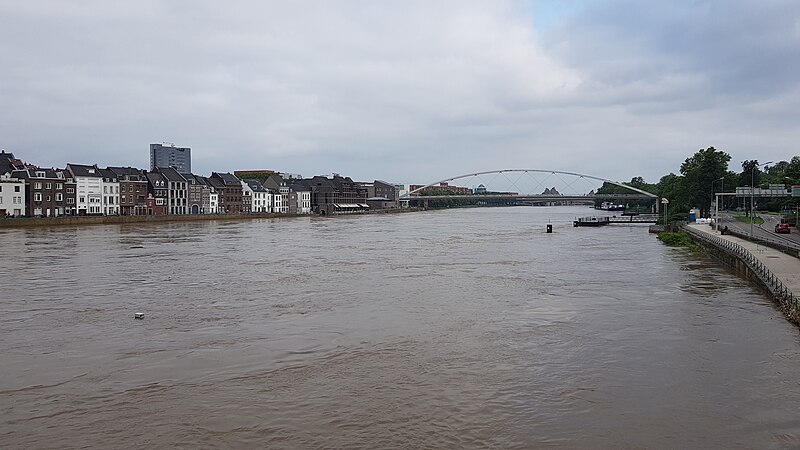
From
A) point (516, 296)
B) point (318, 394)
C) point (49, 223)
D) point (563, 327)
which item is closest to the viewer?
point (318, 394)

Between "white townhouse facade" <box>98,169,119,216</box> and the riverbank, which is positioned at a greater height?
"white townhouse facade" <box>98,169,119,216</box>

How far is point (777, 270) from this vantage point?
21016mm

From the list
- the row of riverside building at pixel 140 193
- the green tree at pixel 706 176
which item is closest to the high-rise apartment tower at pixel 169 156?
the row of riverside building at pixel 140 193

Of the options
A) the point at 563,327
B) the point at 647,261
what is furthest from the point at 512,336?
the point at 647,261

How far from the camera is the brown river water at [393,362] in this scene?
8555mm

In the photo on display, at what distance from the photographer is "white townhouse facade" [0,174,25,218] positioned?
59594 mm

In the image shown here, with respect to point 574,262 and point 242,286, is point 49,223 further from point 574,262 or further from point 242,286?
point 574,262

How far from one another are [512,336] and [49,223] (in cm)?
5564

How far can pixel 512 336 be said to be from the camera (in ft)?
45.5

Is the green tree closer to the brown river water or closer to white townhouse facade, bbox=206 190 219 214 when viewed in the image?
the brown river water

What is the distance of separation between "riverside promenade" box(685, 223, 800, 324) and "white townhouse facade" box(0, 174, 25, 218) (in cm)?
5938

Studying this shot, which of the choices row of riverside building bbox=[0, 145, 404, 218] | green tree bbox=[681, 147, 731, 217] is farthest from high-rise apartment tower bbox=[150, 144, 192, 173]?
green tree bbox=[681, 147, 731, 217]

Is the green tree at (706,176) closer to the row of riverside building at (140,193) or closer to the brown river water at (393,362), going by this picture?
the brown river water at (393,362)

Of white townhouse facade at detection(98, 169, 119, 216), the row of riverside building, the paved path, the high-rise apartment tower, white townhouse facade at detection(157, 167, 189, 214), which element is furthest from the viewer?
the high-rise apartment tower
